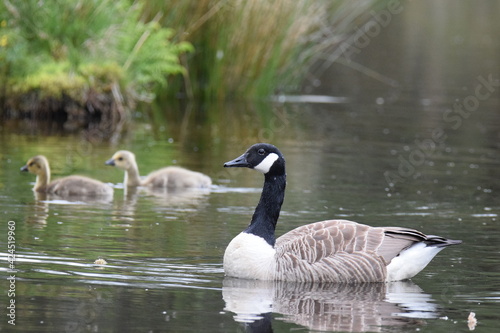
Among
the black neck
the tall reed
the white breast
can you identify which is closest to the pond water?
the white breast

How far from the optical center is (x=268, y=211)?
9820 millimetres

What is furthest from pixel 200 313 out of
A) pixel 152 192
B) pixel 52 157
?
pixel 52 157

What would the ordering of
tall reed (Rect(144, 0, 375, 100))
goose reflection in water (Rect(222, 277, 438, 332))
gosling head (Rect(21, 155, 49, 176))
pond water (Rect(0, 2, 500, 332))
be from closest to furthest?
goose reflection in water (Rect(222, 277, 438, 332)) < pond water (Rect(0, 2, 500, 332)) < gosling head (Rect(21, 155, 49, 176)) < tall reed (Rect(144, 0, 375, 100))

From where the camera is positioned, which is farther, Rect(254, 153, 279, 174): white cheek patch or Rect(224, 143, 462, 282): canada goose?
Rect(254, 153, 279, 174): white cheek patch

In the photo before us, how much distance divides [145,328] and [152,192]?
712cm

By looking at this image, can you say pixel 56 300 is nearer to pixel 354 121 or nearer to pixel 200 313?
pixel 200 313

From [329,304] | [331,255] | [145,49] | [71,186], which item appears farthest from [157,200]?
[145,49]

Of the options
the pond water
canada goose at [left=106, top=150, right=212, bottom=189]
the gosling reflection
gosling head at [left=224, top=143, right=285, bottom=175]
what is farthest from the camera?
canada goose at [left=106, top=150, right=212, bottom=189]

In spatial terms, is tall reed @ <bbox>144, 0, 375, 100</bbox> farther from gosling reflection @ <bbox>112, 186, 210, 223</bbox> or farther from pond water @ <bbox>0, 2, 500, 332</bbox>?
gosling reflection @ <bbox>112, 186, 210, 223</bbox>

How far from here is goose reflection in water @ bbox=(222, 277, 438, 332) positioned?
7863 millimetres

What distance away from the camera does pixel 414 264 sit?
9.46 metres

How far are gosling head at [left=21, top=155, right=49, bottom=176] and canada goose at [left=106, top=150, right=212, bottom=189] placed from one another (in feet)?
3.90

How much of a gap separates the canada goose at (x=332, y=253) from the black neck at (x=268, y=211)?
1cm

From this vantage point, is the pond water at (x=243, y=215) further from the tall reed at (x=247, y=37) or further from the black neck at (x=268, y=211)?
the tall reed at (x=247, y=37)
